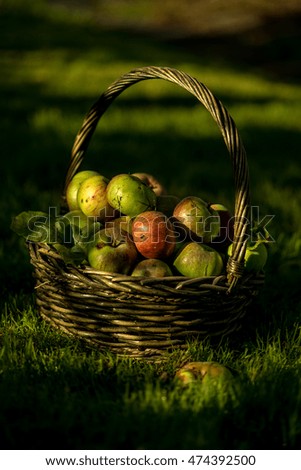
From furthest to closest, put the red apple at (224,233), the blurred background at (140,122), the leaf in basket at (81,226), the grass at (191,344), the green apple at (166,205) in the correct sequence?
the blurred background at (140,122) → the green apple at (166,205) → the red apple at (224,233) → the leaf in basket at (81,226) → the grass at (191,344)

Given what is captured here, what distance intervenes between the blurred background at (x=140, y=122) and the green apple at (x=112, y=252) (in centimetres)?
82

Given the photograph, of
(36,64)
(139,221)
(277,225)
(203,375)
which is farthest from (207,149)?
(36,64)

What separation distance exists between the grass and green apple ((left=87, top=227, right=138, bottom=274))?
0.35m

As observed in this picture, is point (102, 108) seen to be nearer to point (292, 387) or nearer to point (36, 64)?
point (292, 387)

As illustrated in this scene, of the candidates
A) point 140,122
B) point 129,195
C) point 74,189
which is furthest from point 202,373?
point 140,122

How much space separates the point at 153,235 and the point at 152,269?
0.45 feet

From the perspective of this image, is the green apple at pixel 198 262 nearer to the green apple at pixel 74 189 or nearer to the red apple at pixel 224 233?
the red apple at pixel 224 233

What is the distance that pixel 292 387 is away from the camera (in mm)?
2070

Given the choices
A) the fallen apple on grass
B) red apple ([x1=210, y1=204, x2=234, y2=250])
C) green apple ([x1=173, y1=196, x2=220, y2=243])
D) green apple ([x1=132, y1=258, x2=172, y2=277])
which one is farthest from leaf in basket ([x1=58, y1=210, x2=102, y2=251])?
the fallen apple on grass

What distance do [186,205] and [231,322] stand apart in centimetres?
52

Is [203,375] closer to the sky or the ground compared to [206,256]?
closer to the ground

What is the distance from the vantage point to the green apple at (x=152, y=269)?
2266mm

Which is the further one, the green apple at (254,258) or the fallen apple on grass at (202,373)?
the green apple at (254,258)

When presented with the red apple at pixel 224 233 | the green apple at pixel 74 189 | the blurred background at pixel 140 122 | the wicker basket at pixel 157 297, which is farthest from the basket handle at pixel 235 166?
the blurred background at pixel 140 122
